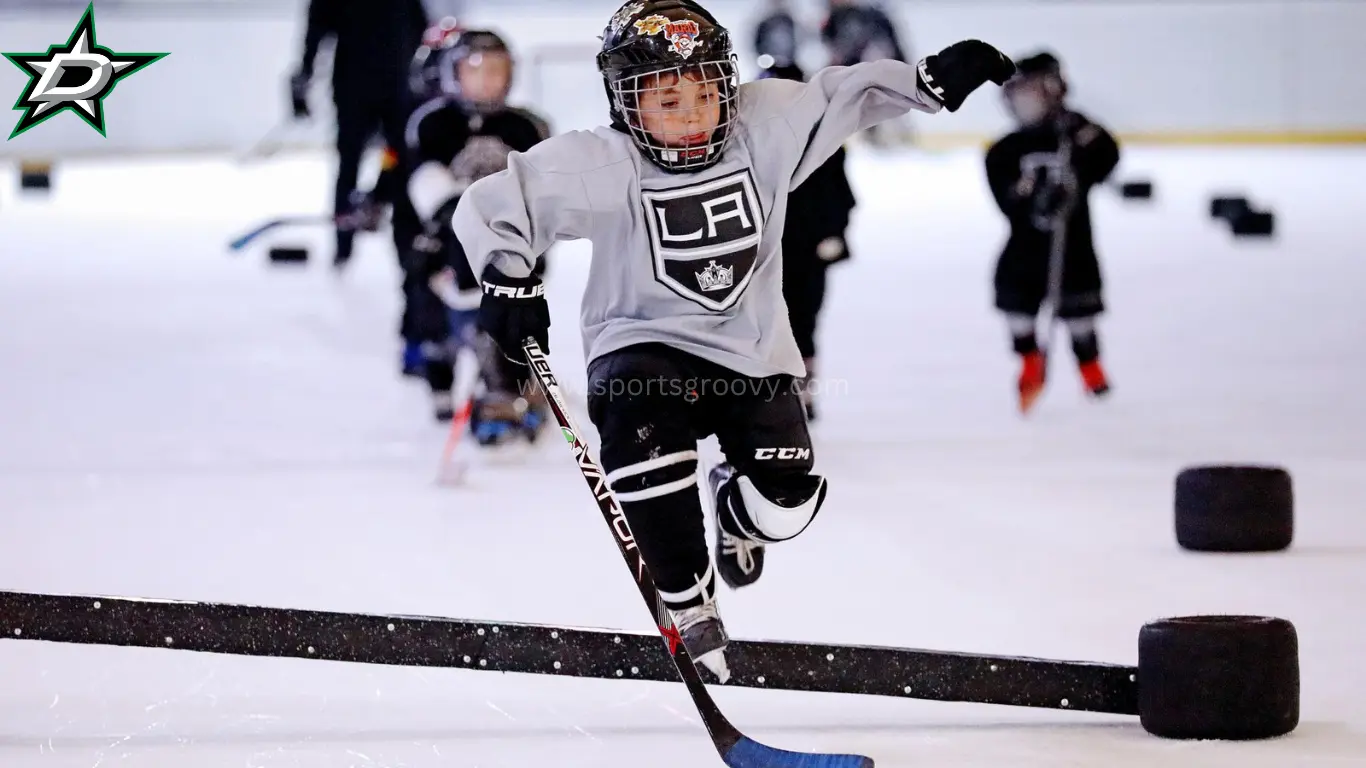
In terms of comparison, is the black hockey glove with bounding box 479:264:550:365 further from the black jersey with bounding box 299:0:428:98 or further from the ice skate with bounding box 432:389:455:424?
the black jersey with bounding box 299:0:428:98

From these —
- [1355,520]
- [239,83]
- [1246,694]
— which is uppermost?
[1246,694]

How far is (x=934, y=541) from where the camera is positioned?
3.61 metres

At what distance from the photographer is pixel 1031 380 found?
5.12m

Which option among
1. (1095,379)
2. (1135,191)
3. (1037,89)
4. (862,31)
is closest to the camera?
(1037,89)

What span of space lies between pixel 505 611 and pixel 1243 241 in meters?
6.13

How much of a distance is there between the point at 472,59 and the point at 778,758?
2.62 metres

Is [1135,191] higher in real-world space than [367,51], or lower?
lower

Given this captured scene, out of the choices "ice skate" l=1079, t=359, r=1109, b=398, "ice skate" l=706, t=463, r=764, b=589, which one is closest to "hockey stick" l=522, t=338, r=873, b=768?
"ice skate" l=706, t=463, r=764, b=589

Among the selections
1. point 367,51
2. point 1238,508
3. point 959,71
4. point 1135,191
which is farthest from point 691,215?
point 1135,191

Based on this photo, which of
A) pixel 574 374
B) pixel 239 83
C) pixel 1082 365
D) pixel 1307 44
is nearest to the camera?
pixel 1082 365

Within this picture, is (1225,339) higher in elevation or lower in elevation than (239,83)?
higher

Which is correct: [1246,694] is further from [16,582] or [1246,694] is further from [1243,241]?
[1243,241]

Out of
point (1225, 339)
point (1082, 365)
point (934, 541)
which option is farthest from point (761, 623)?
point (1225, 339)

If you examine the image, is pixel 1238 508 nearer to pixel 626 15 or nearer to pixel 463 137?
pixel 626 15
